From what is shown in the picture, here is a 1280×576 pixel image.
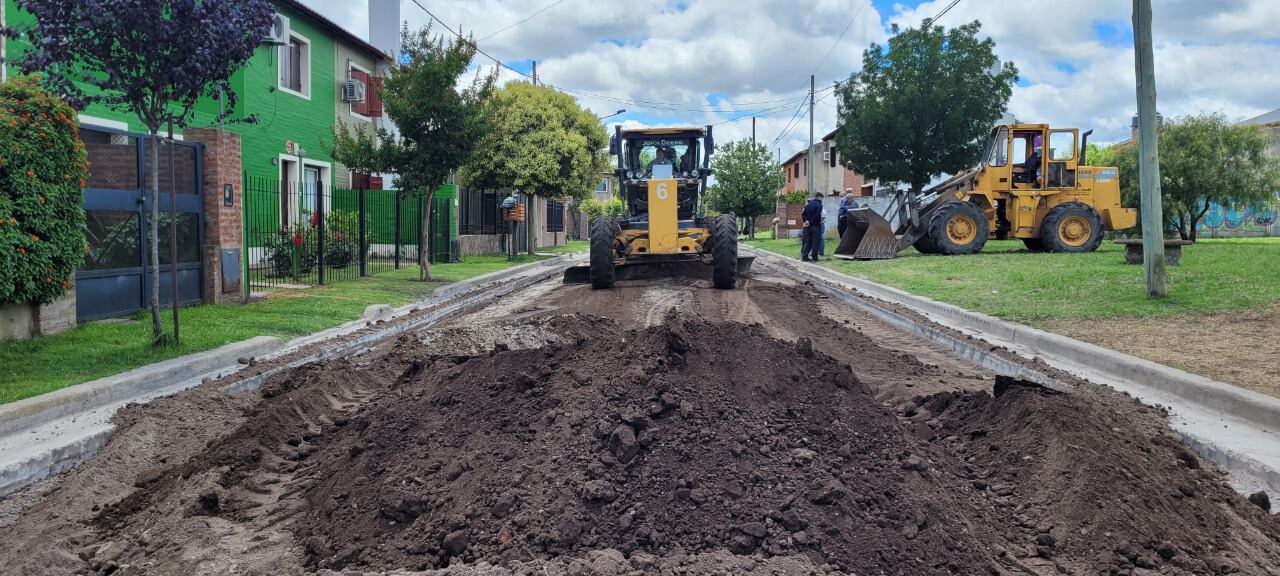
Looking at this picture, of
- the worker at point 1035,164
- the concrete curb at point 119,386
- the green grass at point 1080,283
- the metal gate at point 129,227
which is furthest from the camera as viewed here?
the worker at point 1035,164

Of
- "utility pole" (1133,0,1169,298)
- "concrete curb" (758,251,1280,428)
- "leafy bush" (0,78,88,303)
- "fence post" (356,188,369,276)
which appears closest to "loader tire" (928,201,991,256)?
"concrete curb" (758,251,1280,428)

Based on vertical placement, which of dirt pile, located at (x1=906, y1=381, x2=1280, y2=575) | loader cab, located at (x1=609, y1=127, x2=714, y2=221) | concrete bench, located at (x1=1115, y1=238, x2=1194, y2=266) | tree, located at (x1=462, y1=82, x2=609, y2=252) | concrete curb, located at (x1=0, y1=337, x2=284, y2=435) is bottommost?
dirt pile, located at (x1=906, y1=381, x2=1280, y2=575)

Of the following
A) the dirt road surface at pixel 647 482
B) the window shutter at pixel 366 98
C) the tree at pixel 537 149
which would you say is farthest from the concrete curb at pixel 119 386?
the tree at pixel 537 149

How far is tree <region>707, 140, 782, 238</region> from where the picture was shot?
5334 cm

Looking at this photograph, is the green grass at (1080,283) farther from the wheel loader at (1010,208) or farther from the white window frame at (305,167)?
the white window frame at (305,167)

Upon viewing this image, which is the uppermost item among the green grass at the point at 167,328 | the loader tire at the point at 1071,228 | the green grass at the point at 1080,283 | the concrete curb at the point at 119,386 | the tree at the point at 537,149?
the tree at the point at 537,149

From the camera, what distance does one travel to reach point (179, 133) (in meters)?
16.6

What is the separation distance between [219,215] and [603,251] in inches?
229

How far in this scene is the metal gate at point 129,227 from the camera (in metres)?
10.6

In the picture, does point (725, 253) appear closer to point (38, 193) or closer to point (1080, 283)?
point (1080, 283)

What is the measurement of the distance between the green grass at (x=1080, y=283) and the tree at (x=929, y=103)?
11395 mm

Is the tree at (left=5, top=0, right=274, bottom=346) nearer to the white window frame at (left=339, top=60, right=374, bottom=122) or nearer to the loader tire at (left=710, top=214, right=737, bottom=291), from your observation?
the loader tire at (left=710, top=214, right=737, bottom=291)

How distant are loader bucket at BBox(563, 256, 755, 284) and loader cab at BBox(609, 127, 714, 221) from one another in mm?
916

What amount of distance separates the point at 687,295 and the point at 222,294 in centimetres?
671
